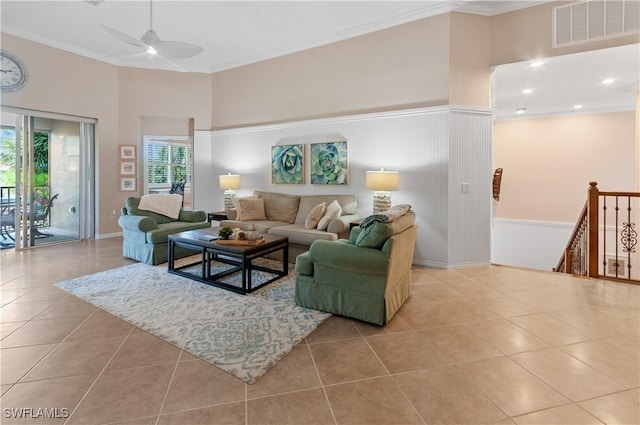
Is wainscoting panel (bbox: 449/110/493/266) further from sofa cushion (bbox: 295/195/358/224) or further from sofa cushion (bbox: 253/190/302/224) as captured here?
sofa cushion (bbox: 253/190/302/224)

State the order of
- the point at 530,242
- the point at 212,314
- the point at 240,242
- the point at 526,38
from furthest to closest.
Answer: the point at 530,242 → the point at 526,38 → the point at 240,242 → the point at 212,314

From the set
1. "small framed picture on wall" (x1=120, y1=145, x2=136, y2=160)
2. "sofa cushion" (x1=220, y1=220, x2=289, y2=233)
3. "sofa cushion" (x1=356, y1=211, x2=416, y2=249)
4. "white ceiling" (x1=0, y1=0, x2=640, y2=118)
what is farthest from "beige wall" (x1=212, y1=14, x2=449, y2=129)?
"sofa cushion" (x1=356, y1=211, x2=416, y2=249)

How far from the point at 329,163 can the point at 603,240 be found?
483 centimetres

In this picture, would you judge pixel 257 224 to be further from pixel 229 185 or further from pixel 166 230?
pixel 229 185

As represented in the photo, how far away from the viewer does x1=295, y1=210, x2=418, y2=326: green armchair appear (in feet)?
9.03

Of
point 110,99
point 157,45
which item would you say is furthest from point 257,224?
point 110,99

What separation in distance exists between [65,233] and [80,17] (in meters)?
3.84

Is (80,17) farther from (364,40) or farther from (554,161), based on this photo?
(554,161)

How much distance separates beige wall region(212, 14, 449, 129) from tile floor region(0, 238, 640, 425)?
3097 millimetres

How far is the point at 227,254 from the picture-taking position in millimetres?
3656

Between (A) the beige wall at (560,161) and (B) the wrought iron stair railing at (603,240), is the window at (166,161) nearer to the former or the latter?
(B) the wrought iron stair railing at (603,240)

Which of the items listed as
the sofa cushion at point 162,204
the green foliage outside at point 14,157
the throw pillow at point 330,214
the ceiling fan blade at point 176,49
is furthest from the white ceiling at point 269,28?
the throw pillow at point 330,214

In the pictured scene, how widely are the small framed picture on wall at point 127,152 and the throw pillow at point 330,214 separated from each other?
444cm

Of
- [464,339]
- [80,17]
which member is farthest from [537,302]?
[80,17]
